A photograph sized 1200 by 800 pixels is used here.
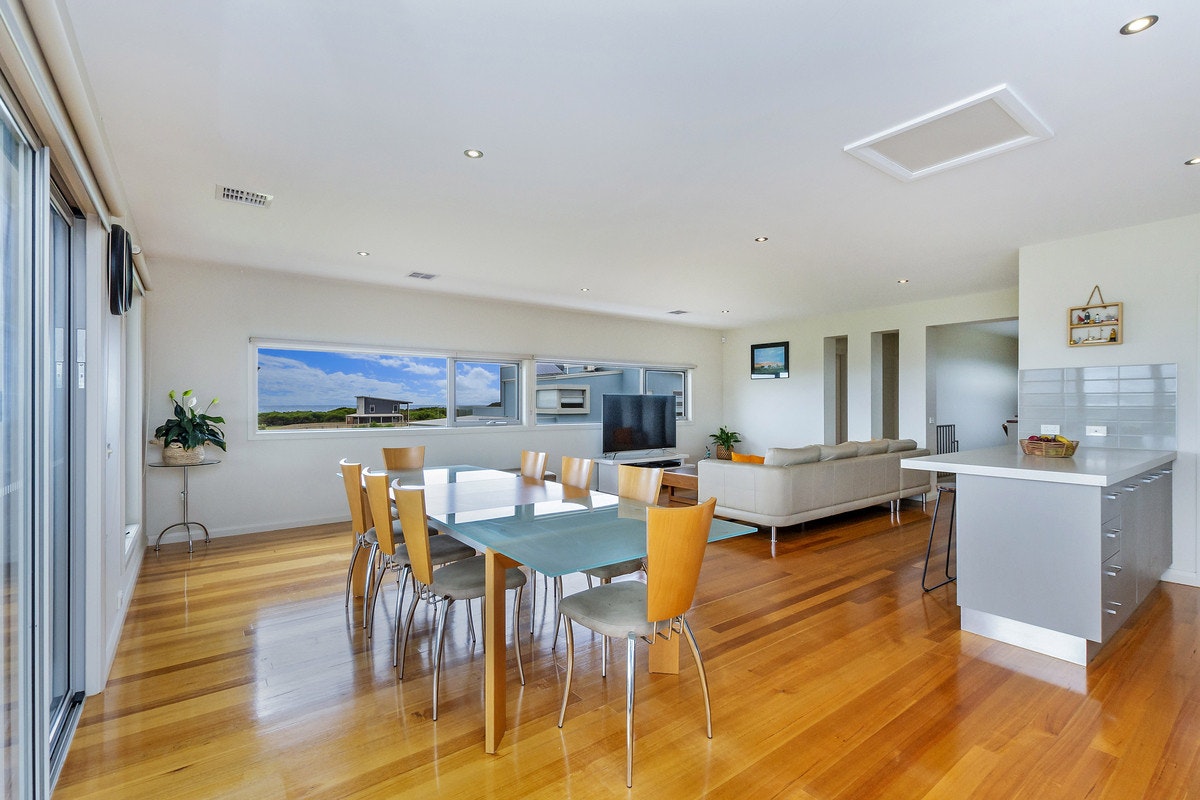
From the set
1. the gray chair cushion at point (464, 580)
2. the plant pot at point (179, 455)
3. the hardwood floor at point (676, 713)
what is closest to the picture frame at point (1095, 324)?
the hardwood floor at point (676, 713)

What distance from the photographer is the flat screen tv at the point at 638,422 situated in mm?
7512

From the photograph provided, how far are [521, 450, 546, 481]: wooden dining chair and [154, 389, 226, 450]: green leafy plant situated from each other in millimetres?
2745

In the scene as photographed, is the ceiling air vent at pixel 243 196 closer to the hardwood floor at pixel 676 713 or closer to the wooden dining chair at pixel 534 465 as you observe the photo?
the wooden dining chair at pixel 534 465

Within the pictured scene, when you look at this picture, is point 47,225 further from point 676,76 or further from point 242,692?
point 676,76

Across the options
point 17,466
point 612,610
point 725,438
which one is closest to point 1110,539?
point 612,610

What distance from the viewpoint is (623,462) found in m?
7.40

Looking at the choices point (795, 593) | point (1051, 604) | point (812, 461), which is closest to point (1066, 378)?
point (812, 461)

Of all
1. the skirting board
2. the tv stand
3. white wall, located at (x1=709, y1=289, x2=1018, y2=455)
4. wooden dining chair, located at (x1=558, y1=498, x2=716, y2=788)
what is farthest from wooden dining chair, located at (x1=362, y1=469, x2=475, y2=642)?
white wall, located at (x1=709, y1=289, x2=1018, y2=455)

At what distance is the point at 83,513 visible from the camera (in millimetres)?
2387

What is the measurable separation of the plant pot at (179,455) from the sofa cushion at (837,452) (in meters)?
5.44

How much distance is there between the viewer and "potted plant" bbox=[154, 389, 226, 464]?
15.1 feet

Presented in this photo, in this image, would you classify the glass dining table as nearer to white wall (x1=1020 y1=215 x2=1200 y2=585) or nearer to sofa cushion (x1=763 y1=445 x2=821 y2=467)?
sofa cushion (x1=763 y1=445 x2=821 y2=467)

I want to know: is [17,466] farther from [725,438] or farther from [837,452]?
[725,438]

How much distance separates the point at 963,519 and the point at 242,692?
141 inches
